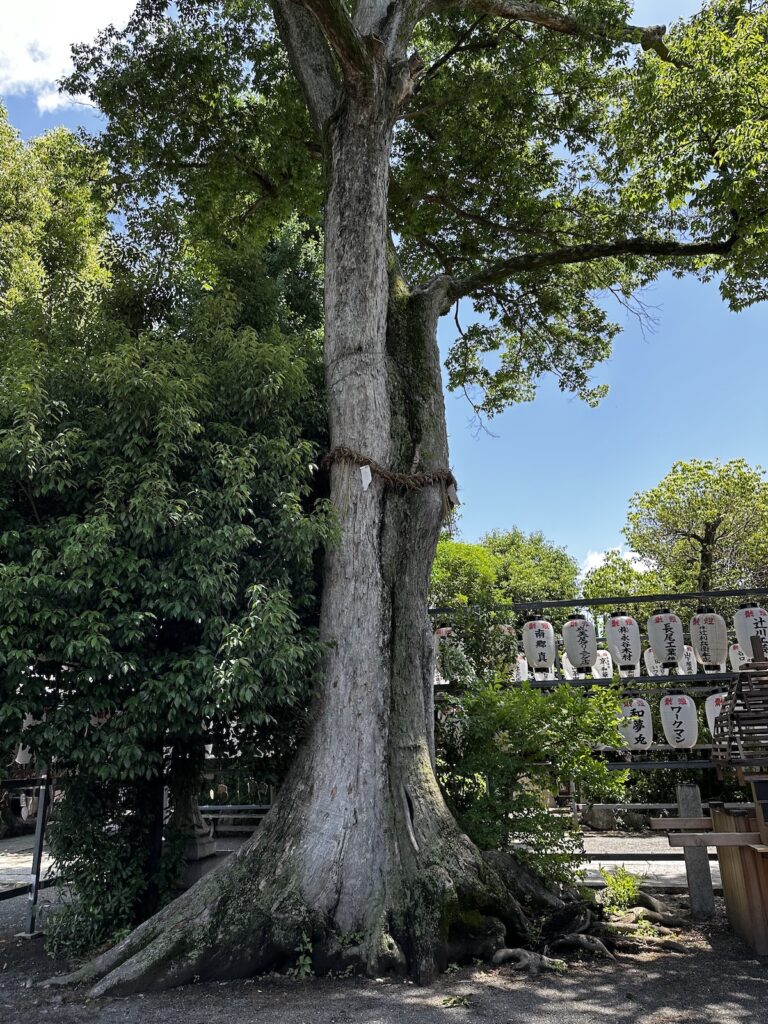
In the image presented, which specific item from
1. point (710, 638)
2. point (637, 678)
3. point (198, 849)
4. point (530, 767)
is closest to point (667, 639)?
point (710, 638)

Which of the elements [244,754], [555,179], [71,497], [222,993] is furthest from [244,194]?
[222,993]

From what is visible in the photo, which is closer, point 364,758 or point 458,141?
point 364,758

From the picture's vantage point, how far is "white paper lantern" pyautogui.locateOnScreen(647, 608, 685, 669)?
781 cm

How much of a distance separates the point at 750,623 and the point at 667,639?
2.73ft

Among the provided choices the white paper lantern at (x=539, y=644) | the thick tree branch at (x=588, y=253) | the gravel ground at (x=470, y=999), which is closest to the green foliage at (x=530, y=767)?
the gravel ground at (x=470, y=999)

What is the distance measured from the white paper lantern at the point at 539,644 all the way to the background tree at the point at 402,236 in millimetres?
2574

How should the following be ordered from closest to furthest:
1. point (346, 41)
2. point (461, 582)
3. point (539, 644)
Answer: point (346, 41) → point (539, 644) → point (461, 582)

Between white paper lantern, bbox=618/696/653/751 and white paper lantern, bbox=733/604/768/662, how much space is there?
3.98 ft

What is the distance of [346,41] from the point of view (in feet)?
19.2

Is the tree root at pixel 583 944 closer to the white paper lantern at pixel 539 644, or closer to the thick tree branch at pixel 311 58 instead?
the white paper lantern at pixel 539 644

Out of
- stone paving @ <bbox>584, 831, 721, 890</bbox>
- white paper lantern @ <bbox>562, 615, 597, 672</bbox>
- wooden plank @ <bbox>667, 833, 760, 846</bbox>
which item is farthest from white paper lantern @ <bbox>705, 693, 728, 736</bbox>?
wooden plank @ <bbox>667, 833, 760, 846</bbox>

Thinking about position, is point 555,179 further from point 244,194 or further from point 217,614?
point 217,614

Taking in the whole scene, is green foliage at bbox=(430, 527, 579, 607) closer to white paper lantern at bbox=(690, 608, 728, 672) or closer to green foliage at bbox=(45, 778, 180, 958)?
white paper lantern at bbox=(690, 608, 728, 672)

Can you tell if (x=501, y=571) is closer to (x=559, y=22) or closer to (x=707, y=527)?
(x=707, y=527)
